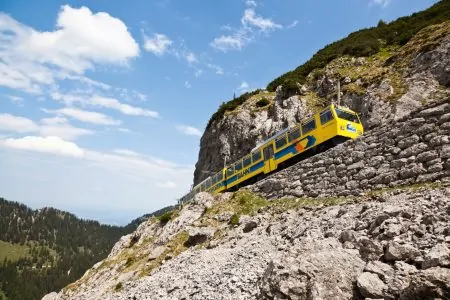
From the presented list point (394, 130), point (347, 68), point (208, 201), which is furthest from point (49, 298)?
point (347, 68)

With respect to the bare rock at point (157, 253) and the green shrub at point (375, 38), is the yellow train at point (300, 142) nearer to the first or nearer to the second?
the bare rock at point (157, 253)

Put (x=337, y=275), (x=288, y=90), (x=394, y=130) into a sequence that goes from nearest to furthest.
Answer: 1. (x=337, y=275)
2. (x=394, y=130)
3. (x=288, y=90)

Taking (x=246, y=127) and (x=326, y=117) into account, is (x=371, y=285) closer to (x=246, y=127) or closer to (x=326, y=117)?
(x=326, y=117)

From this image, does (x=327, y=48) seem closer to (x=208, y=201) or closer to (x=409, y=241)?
(x=208, y=201)

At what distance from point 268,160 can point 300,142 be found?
16.3 feet

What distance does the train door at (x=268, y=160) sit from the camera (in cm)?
3145

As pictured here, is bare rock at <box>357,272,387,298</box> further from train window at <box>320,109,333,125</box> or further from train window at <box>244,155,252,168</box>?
train window at <box>244,155,252,168</box>

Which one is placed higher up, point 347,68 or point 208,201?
point 347,68

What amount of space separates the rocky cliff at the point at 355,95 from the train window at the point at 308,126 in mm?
8417

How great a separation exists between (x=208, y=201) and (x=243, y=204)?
13.9 feet

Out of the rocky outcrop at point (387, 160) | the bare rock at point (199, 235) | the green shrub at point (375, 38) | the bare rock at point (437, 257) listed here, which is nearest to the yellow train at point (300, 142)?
the rocky outcrop at point (387, 160)

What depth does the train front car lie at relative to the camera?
25047 mm

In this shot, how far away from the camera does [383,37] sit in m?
50.8

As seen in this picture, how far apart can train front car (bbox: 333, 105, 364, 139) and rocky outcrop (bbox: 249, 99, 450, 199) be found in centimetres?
623
